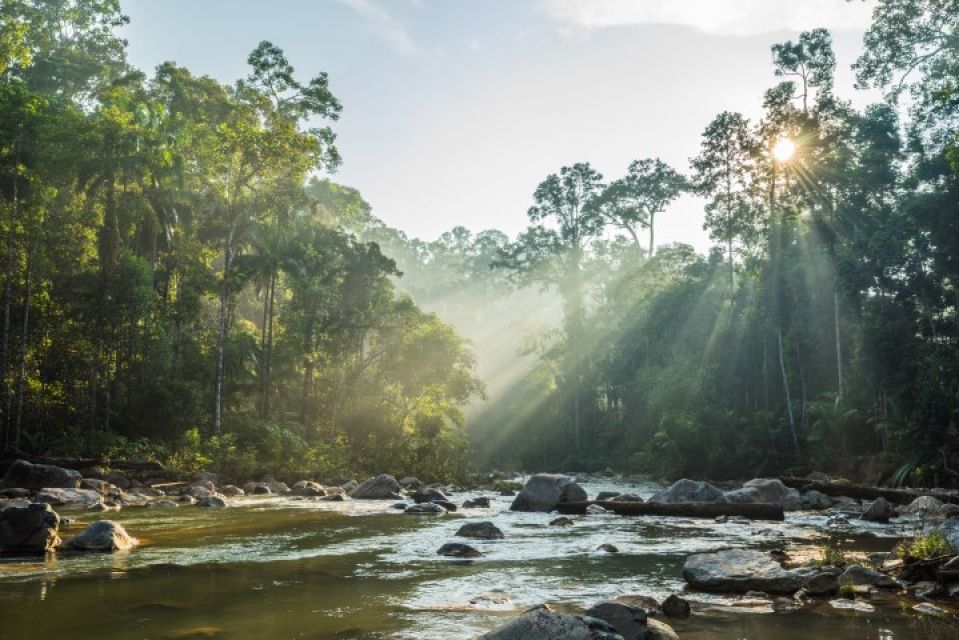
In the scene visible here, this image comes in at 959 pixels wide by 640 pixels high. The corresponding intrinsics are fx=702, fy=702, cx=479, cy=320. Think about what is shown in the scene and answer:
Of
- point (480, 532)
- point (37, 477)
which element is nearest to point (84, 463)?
point (37, 477)

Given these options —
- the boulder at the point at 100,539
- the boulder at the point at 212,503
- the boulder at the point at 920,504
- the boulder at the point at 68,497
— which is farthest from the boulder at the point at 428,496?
the boulder at the point at 920,504

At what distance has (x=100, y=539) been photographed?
961 cm

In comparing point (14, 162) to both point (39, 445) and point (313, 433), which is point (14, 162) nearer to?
point (39, 445)

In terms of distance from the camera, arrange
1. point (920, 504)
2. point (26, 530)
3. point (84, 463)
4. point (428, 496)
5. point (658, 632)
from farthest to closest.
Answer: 1. point (84, 463)
2. point (428, 496)
3. point (920, 504)
4. point (26, 530)
5. point (658, 632)

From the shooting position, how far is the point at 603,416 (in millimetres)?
48625

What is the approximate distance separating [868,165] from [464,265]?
215 ft

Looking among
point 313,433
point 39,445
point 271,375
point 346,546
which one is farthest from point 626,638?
point 271,375

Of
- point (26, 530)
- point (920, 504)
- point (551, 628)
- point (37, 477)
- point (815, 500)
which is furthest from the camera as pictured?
point (37, 477)

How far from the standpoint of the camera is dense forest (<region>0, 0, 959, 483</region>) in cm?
2286

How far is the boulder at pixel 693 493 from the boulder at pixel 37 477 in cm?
1462

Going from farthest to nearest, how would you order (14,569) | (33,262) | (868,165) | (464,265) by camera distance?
(464,265)
(868,165)
(33,262)
(14,569)

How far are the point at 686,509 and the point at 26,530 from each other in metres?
12.0

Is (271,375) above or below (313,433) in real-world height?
above

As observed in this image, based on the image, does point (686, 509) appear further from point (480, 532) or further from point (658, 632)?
point (658, 632)
